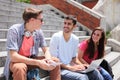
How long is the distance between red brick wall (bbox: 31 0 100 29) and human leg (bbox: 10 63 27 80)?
7.53 metres

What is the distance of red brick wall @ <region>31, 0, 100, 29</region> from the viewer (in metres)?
10.6

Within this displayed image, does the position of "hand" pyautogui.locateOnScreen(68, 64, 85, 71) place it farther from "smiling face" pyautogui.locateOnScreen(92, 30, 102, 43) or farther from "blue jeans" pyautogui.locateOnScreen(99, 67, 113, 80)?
"smiling face" pyautogui.locateOnScreen(92, 30, 102, 43)

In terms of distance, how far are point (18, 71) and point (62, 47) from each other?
1.28 metres

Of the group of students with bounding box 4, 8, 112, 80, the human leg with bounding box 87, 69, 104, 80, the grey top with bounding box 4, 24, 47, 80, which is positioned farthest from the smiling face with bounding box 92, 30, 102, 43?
the grey top with bounding box 4, 24, 47, 80

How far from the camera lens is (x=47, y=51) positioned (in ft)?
13.0

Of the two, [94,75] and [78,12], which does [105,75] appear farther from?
[78,12]

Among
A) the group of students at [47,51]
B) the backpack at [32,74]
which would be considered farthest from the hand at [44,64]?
the backpack at [32,74]

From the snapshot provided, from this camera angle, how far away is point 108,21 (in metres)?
11.5

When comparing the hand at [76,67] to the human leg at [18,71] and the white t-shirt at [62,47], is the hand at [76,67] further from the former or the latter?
the human leg at [18,71]

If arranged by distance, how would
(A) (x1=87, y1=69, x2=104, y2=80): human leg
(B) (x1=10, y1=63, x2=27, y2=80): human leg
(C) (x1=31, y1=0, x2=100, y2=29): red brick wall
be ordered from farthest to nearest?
(C) (x1=31, y1=0, x2=100, y2=29): red brick wall
(A) (x1=87, y1=69, x2=104, y2=80): human leg
(B) (x1=10, y1=63, x2=27, y2=80): human leg

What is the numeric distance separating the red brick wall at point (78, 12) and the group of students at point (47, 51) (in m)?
5.79

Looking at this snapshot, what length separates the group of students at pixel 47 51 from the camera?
A: 3.37 m

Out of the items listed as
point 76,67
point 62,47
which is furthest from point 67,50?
point 76,67

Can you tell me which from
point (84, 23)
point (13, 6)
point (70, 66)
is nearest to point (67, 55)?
point (70, 66)
